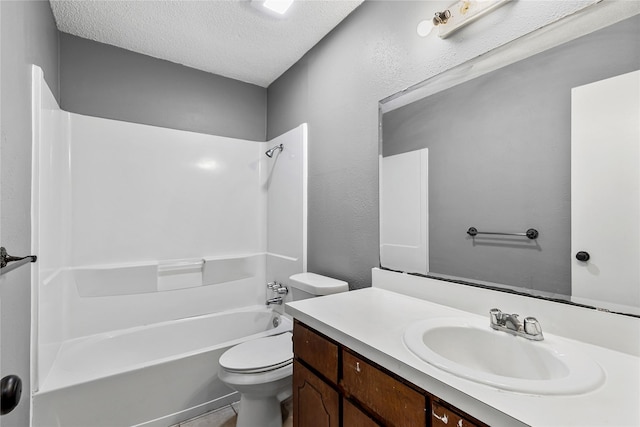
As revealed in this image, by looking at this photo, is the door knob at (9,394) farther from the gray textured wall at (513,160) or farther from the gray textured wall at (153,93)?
the gray textured wall at (153,93)

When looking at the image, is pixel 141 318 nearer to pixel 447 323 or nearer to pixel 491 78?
pixel 447 323

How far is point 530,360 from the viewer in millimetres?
872

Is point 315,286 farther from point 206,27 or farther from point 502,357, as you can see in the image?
point 206,27

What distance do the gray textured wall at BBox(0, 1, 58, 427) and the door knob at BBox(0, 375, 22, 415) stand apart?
0.62 metres

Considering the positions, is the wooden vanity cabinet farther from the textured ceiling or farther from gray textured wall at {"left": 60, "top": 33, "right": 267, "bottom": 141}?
gray textured wall at {"left": 60, "top": 33, "right": 267, "bottom": 141}

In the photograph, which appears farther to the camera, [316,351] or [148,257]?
[148,257]

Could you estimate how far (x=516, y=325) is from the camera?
0.93m

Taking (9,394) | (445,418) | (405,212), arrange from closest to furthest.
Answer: (9,394), (445,418), (405,212)

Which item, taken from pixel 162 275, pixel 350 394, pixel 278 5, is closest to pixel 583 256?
pixel 350 394

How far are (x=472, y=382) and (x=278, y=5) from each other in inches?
80.1

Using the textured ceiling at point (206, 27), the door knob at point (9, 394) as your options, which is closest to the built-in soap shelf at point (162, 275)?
the textured ceiling at point (206, 27)

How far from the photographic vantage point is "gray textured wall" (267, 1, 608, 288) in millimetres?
1182

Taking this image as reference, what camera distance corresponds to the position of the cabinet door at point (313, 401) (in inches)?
40.8

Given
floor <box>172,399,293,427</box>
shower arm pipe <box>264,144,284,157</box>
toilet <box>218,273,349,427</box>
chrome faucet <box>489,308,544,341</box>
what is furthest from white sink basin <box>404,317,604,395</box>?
shower arm pipe <box>264,144,284,157</box>
